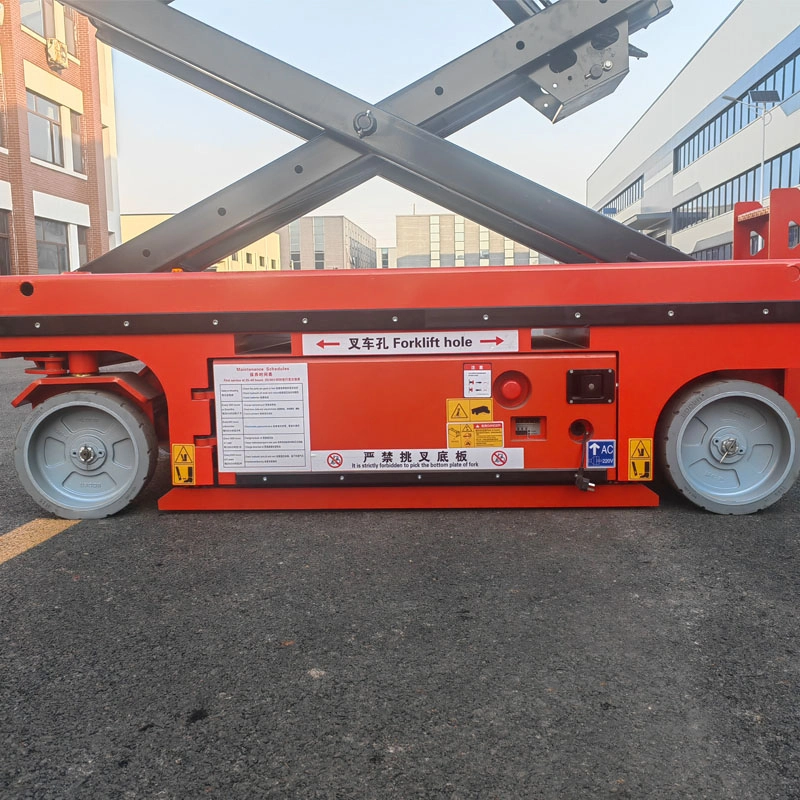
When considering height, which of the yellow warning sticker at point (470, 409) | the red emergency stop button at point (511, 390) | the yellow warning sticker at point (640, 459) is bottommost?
the yellow warning sticker at point (640, 459)

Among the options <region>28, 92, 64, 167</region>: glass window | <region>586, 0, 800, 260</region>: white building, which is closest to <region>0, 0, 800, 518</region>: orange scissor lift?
<region>28, 92, 64, 167</region>: glass window

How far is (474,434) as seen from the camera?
371cm

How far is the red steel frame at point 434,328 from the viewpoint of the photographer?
3594 mm

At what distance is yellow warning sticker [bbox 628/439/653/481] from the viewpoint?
12.2ft

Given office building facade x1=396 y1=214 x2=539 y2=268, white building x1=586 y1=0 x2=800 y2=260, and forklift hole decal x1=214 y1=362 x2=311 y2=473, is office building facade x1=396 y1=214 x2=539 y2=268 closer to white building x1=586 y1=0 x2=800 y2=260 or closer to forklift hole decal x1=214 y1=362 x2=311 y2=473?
white building x1=586 y1=0 x2=800 y2=260

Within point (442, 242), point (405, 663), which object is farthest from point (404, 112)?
point (442, 242)

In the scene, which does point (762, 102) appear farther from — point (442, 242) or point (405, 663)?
point (442, 242)

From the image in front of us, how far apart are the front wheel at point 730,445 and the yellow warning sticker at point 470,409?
36.0 inches

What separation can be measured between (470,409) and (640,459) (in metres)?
0.91

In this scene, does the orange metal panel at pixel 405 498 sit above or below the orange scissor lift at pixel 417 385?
below

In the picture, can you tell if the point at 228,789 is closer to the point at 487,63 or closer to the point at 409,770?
the point at 409,770

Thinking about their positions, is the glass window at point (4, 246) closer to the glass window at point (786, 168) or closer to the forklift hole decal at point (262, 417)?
the forklift hole decal at point (262, 417)

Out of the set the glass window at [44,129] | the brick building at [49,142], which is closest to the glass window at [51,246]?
the brick building at [49,142]

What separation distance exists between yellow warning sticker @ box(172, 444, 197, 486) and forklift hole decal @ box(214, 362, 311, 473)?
Result: 0.16 metres
